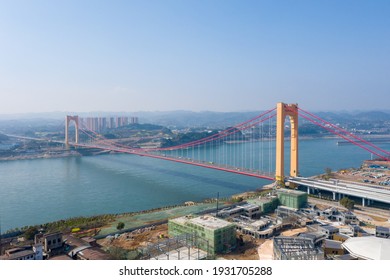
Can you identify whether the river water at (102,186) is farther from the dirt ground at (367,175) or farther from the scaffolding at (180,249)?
the scaffolding at (180,249)

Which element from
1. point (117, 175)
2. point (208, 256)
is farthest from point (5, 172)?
point (208, 256)

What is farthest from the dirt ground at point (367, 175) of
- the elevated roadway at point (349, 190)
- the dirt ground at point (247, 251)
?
the dirt ground at point (247, 251)

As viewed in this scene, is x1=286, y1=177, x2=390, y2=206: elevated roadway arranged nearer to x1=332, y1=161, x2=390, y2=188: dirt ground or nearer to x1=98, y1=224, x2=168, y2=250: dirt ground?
x1=332, y1=161, x2=390, y2=188: dirt ground

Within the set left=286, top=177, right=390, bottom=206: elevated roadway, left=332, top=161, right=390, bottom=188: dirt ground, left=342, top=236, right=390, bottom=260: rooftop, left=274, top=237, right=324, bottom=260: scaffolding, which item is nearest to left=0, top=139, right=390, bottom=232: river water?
left=332, top=161, right=390, bottom=188: dirt ground

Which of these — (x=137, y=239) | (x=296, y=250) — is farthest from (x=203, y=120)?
(x=296, y=250)

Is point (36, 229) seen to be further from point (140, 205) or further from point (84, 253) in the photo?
point (140, 205)

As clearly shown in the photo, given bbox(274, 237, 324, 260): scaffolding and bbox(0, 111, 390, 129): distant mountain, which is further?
bbox(0, 111, 390, 129): distant mountain

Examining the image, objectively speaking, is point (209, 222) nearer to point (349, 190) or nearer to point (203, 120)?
point (349, 190)
